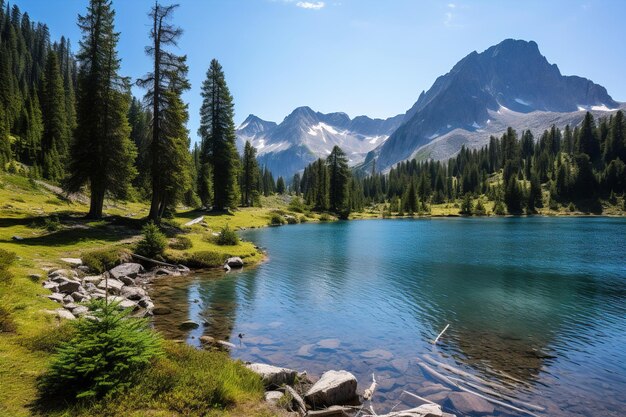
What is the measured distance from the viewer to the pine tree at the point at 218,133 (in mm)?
71000

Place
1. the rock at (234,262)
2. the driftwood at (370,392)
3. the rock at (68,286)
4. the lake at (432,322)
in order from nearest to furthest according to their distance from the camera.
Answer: the driftwood at (370,392) < the lake at (432,322) < the rock at (68,286) < the rock at (234,262)

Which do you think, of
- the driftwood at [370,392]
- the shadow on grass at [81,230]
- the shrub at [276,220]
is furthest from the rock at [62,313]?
the shrub at [276,220]

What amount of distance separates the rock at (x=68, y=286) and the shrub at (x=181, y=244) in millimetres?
14511

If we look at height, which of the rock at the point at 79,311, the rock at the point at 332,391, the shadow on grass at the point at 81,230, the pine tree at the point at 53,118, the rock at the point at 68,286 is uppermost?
the pine tree at the point at 53,118

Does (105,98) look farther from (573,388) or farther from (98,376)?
(573,388)

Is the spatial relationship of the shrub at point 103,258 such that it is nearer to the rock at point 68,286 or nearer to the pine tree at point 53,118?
the rock at point 68,286

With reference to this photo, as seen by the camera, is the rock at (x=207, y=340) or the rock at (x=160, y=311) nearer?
the rock at (x=207, y=340)

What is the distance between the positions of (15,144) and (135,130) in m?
35.9

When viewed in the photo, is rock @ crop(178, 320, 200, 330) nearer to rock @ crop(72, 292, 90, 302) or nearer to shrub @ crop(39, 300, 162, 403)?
rock @ crop(72, 292, 90, 302)

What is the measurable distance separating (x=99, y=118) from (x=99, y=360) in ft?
119

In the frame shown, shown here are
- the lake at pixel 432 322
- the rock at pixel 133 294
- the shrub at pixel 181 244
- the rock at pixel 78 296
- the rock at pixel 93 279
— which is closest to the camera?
the lake at pixel 432 322

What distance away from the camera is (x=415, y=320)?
66.0ft

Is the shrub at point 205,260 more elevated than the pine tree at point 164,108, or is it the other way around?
the pine tree at point 164,108

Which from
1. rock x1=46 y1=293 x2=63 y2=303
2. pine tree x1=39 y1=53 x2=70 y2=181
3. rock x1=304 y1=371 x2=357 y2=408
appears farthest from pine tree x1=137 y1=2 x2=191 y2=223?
pine tree x1=39 y1=53 x2=70 y2=181
